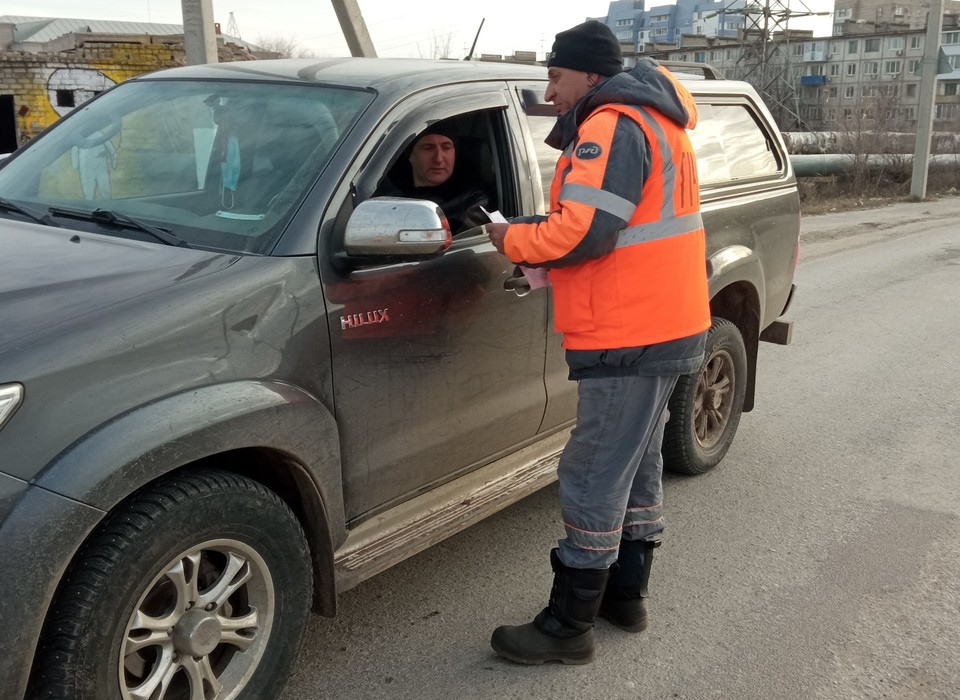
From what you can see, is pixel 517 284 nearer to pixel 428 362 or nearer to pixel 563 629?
pixel 428 362

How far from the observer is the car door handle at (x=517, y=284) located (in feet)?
11.4

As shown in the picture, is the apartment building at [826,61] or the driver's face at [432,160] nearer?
the driver's face at [432,160]

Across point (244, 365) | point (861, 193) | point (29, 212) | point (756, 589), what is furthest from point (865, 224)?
point (244, 365)

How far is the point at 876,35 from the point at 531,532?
95.4m

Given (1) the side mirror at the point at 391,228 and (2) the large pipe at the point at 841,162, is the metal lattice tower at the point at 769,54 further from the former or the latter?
(1) the side mirror at the point at 391,228

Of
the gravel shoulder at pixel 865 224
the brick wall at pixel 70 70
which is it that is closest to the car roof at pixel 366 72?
the gravel shoulder at pixel 865 224

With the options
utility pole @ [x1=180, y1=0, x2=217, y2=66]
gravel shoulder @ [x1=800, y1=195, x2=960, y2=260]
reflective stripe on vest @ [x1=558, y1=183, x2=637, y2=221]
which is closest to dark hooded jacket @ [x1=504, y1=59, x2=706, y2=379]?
reflective stripe on vest @ [x1=558, y1=183, x2=637, y2=221]

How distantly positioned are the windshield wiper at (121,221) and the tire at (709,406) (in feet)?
8.22

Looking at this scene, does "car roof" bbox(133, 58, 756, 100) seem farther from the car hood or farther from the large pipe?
the large pipe

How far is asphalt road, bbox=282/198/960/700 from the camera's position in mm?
3209

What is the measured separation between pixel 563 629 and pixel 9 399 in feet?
6.25

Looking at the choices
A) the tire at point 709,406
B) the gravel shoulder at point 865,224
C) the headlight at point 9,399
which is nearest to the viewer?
the headlight at point 9,399

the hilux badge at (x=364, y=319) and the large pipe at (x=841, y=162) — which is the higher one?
the hilux badge at (x=364, y=319)

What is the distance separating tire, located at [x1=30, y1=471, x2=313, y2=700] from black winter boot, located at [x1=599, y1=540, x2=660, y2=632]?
119 cm
